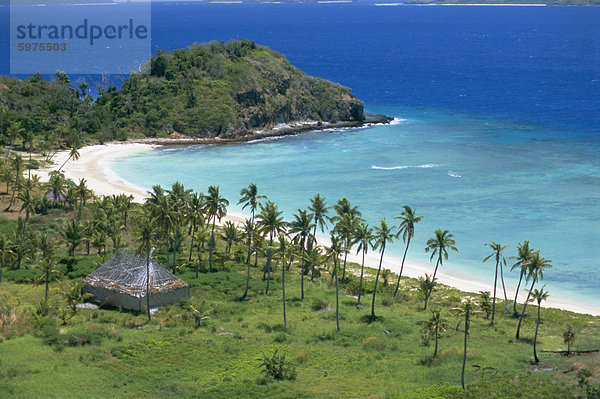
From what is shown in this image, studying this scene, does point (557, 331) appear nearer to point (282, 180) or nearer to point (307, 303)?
point (307, 303)

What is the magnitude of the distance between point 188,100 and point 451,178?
234 feet

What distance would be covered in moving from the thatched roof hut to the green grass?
1.48 metres

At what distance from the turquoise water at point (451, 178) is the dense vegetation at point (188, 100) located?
36.6ft

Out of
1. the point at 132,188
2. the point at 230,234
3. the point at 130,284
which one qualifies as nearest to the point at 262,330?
the point at 130,284

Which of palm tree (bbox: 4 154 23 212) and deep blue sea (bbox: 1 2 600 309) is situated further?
palm tree (bbox: 4 154 23 212)

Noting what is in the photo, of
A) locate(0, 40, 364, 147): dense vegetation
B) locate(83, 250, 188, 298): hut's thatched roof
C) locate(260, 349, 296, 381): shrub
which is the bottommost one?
locate(260, 349, 296, 381): shrub

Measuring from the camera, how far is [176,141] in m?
156

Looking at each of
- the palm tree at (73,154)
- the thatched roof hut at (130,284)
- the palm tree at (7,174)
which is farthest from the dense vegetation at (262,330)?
the palm tree at (73,154)

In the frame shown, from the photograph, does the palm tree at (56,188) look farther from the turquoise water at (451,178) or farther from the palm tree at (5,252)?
the palm tree at (5,252)

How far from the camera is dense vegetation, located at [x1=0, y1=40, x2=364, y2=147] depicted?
6097 inches

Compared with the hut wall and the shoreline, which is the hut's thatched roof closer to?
the hut wall

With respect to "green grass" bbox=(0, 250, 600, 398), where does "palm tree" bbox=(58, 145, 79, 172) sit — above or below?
above

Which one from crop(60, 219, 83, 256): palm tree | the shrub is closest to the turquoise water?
crop(60, 219, 83, 256): palm tree

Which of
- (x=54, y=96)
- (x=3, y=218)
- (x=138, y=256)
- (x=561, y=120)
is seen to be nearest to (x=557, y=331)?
(x=138, y=256)
